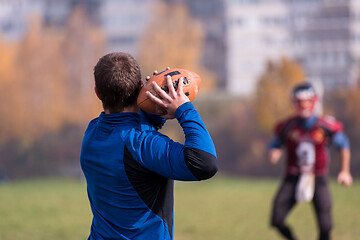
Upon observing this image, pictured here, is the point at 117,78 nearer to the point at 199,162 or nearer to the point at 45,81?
the point at 199,162

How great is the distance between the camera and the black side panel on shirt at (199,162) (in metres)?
2.18

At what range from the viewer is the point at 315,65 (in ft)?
85.8

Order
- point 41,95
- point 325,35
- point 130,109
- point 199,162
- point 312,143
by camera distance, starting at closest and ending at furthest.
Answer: point 199,162, point 130,109, point 312,143, point 41,95, point 325,35

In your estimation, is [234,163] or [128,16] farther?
[128,16]

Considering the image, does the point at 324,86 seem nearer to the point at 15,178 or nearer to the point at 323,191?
the point at 15,178

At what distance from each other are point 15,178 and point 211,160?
24.1 m

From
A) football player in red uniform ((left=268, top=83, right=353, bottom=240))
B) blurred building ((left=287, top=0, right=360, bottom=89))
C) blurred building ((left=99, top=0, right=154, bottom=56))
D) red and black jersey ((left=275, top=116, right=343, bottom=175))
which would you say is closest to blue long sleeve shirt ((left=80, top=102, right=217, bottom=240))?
football player in red uniform ((left=268, top=83, right=353, bottom=240))

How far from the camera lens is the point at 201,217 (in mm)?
9984

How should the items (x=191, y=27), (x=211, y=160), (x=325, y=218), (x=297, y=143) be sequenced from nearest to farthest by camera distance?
(x=211, y=160), (x=325, y=218), (x=297, y=143), (x=191, y=27)

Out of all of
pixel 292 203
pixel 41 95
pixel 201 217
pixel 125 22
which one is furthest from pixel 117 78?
pixel 125 22

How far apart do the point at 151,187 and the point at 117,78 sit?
1.84 feet

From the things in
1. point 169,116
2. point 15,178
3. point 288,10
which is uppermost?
point 288,10

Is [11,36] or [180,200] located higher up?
[11,36]

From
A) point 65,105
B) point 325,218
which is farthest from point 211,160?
point 65,105
